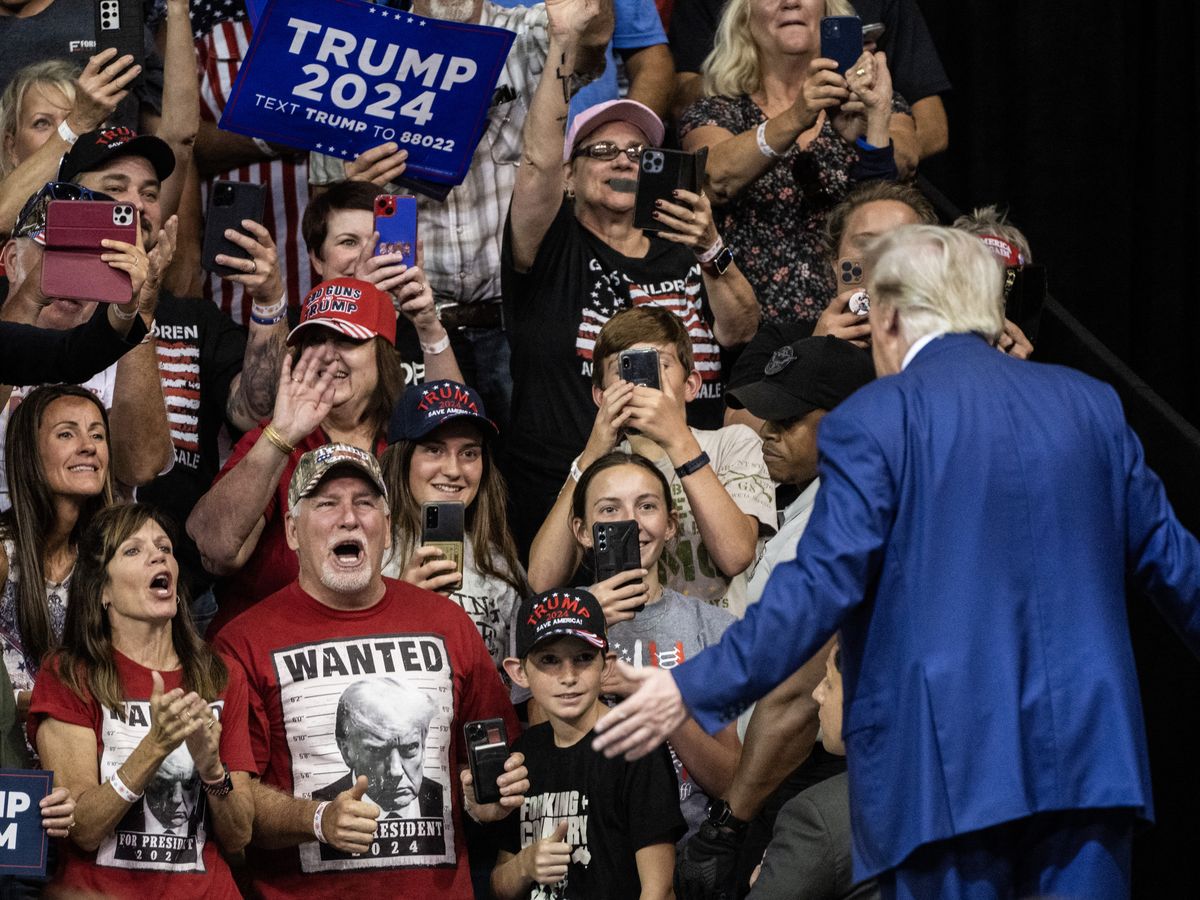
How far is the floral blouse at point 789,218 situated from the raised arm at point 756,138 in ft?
0.19

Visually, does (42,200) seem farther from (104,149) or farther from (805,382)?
(805,382)

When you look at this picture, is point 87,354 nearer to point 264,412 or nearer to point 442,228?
point 264,412

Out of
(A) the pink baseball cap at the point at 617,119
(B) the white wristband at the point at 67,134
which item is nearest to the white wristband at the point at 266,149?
(B) the white wristband at the point at 67,134

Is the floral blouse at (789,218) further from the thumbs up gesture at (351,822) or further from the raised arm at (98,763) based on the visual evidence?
the raised arm at (98,763)

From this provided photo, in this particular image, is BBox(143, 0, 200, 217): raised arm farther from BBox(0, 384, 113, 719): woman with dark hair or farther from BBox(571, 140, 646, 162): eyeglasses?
BBox(571, 140, 646, 162): eyeglasses

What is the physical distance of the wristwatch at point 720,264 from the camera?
557 cm

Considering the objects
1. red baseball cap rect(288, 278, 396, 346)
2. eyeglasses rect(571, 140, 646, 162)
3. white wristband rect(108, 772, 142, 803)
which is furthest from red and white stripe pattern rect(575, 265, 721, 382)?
white wristband rect(108, 772, 142, 803)

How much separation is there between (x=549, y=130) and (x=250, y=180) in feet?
4.92

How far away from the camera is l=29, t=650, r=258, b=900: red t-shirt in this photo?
4.24 m

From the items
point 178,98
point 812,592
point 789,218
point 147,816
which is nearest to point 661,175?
point 789,218

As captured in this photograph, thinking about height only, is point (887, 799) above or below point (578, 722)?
above

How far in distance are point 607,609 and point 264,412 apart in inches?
53.0

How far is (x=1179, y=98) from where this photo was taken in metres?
6.95

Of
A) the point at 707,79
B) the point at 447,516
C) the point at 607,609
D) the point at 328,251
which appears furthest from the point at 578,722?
the point at 707,79
